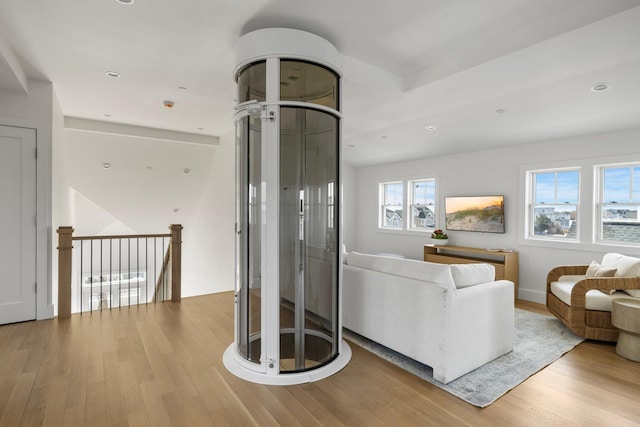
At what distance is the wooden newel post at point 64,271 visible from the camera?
3.96 metres

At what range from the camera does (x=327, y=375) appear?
2672 mm

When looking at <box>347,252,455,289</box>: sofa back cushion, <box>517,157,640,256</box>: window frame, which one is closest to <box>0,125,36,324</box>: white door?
<box>347,252,455,289</box>: sofa back cushion

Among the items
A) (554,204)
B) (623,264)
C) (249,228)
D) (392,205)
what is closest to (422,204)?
(392,205)

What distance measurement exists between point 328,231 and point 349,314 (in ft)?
3.59

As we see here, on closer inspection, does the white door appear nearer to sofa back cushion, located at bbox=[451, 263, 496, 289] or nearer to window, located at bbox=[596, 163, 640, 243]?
sofa back cushion, located at bbox=[451, 263, 496, 289]

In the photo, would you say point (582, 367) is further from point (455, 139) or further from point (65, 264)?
point (65, 264)

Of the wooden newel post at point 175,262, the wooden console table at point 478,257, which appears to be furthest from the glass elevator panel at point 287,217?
the wooden console table at point 478,257

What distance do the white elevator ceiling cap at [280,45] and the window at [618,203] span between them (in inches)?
169

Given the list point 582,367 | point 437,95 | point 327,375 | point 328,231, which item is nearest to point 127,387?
point 327,375

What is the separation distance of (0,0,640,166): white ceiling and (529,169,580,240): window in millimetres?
638

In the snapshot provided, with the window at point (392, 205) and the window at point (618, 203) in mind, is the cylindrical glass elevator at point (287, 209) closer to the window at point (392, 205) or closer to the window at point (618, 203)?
the window at point (618, 203)

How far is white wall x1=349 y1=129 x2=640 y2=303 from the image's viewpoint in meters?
4.56

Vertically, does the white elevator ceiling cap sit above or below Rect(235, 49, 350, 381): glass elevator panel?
above

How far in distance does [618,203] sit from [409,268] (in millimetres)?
3511
